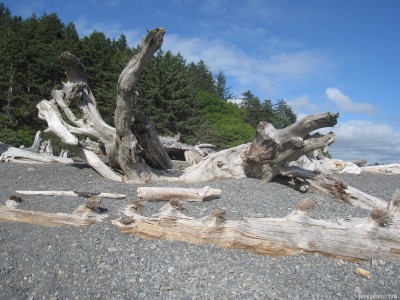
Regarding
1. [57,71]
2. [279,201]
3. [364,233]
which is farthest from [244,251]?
[57,71]

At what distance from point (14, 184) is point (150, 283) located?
18.0ft

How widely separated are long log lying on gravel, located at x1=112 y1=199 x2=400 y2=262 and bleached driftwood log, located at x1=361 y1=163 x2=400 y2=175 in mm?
12295

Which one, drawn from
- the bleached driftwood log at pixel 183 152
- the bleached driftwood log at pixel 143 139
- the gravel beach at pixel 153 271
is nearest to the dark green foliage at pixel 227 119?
the bleached driftwood log at pixel 183 152

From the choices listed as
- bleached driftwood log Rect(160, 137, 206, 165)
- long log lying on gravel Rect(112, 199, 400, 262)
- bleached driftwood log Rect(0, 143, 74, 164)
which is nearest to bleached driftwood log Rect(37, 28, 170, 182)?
bleached driftwood log Rect(0, 143, 74, 164)

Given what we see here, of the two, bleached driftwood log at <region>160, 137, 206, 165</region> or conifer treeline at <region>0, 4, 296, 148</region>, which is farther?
conifer treeline at <region>0, 4, 296, 148</region>

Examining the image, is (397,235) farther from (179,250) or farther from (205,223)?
(179,250)

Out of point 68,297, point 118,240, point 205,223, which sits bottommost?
point 68,297

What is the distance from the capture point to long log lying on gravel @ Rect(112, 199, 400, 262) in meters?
4.12

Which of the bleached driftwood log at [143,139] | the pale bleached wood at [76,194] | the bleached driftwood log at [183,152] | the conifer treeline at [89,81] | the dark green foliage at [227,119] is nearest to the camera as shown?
the pale bleached wood at [76,194]

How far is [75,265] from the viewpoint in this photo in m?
3.74

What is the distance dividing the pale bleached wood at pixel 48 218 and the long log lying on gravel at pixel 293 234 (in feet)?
2.76

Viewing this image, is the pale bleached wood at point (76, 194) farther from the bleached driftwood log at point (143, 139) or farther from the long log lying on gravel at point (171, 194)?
the bleached driftwood log at point (143, 139)

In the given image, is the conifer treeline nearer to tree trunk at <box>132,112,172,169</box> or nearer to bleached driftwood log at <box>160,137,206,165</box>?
bleached driftwood log at <box>160,137,206,165</box>

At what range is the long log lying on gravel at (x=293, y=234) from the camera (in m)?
4.12
